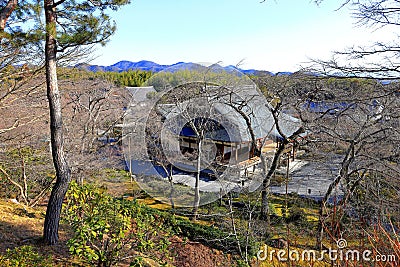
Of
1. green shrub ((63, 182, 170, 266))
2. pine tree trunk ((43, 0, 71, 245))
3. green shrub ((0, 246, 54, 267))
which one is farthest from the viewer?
pine tree trunk ((43, 0, 71, 245))

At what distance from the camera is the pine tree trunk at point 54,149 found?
10.5 feet

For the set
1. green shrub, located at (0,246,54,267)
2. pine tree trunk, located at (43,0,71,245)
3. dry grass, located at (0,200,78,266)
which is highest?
pine tree trunk, located at (43,0,71,245)

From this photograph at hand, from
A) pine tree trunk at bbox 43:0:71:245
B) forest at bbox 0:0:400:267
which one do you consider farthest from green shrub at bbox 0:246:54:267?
pine tree trunk at bbox 43:0:71:245

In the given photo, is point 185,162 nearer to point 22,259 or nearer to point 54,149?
point 54,149

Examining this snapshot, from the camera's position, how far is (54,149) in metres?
3.28

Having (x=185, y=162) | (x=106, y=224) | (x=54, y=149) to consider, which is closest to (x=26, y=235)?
(x=54, y=149)

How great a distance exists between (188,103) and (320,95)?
380cm

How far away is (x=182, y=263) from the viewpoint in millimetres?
5180

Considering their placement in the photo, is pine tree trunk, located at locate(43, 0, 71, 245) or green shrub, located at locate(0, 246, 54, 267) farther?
pine tree trunk, located at locate(43, 0, 71, 245)

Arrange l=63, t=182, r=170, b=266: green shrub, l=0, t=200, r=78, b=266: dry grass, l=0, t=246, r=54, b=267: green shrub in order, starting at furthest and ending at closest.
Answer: l=0, t=200, r=78, b=266: dry grass
l=63, t=182, r=170, b=266: green shrub
l=0, t=246, r=54, b=267: green shrub

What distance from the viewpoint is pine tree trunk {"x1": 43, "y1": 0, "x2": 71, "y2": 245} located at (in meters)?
3.21

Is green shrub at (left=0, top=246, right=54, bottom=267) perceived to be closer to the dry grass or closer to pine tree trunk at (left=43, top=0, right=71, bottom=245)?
the dry grass

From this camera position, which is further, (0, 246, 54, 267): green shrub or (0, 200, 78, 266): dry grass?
(0, 200, 78, 266): dry grass

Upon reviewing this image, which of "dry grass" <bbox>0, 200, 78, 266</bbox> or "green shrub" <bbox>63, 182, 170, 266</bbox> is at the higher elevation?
"green shrub" <bbox>63, 182, 170, 266</bbox>
